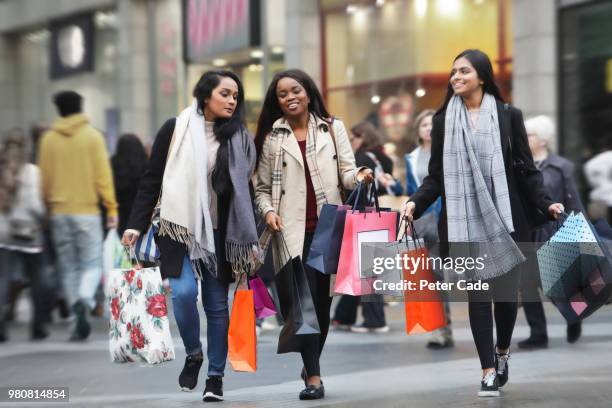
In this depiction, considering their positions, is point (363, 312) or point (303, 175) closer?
point (303, 175)

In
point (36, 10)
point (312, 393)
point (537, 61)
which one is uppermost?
point (36, 10)

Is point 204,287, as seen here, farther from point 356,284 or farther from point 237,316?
point 356,284

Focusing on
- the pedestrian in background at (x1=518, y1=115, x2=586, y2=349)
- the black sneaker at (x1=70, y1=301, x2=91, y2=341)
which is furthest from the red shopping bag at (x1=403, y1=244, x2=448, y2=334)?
the black sneaker at (x1=70, y1=301, x2=91, y2=341)

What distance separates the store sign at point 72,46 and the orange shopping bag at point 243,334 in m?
17.6

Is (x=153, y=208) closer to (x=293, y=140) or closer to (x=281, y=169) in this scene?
(x=281, y=169)

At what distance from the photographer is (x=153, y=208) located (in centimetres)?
643

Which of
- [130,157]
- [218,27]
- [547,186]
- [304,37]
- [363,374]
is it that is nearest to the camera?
[363,374]

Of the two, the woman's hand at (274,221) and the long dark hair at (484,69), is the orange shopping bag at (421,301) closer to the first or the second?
the woman's hand at (274,221)

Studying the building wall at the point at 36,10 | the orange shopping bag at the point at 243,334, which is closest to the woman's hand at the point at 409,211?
the orange shopping bag at the point at 243,334

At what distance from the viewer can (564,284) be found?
6270mm

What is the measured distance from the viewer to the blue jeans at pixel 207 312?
629cm

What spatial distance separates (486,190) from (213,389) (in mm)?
1828

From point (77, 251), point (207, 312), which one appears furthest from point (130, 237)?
point (77, 251)

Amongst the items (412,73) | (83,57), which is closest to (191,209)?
(412,73)
